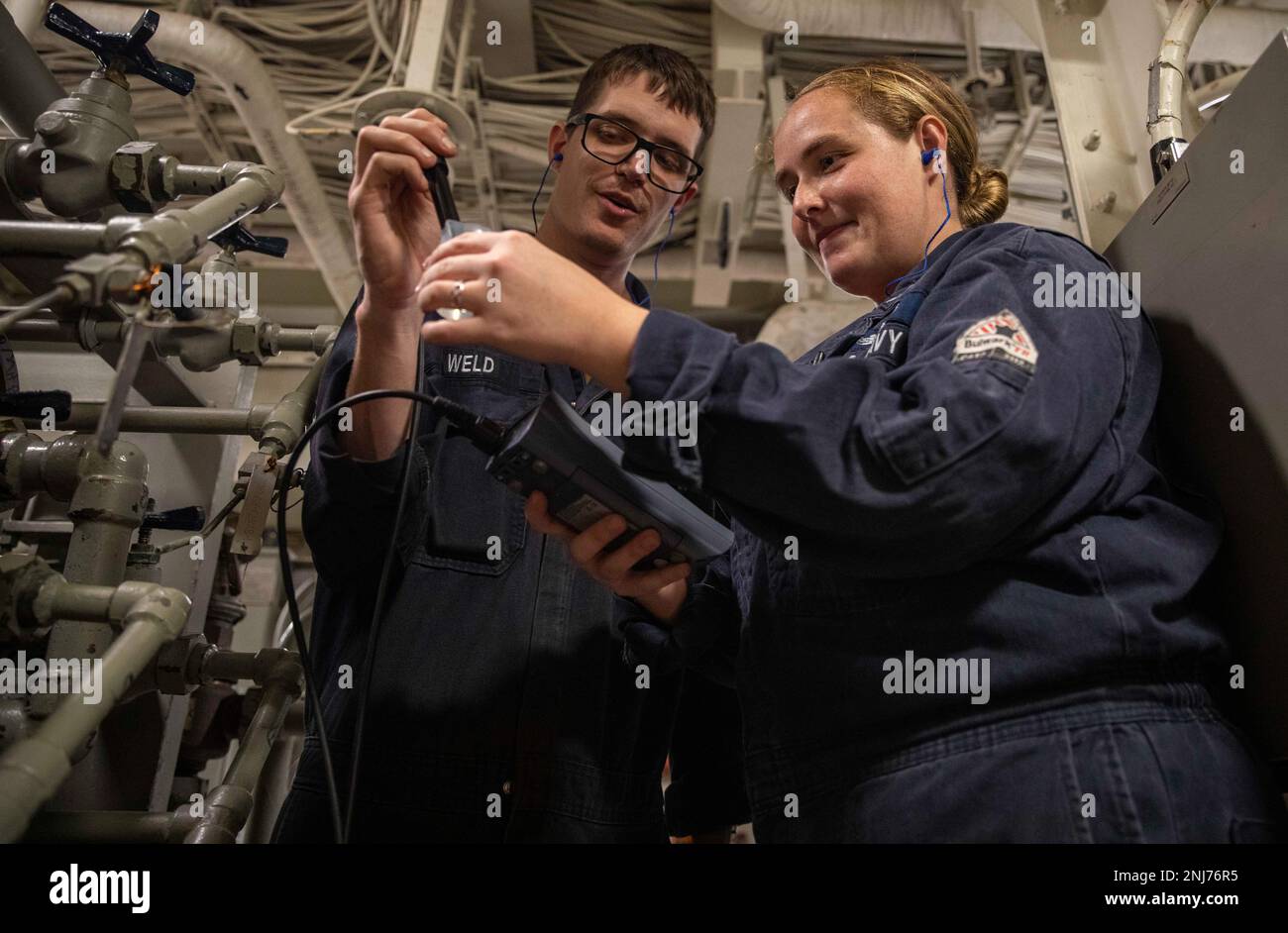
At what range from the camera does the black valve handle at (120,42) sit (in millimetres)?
1058

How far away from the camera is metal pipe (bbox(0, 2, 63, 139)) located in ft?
3.58

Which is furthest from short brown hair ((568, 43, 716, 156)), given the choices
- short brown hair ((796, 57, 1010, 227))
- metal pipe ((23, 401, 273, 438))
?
metal pipe ((23, 401, 273, 438))

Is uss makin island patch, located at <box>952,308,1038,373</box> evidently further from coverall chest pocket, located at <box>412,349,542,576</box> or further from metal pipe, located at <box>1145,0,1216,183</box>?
metal pipe, located at <box>1145,0,1216,183</box>

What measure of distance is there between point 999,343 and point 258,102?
2.13m

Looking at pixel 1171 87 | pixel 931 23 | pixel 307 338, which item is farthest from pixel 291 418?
pixel 931 23

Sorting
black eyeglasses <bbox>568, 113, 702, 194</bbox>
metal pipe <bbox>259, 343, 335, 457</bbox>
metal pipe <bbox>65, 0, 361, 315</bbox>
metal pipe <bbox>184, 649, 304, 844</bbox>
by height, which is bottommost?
metal pipe <bbox>184, 649, 304, 844</bbox>

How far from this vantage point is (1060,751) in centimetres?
67

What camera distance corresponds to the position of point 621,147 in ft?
4.45

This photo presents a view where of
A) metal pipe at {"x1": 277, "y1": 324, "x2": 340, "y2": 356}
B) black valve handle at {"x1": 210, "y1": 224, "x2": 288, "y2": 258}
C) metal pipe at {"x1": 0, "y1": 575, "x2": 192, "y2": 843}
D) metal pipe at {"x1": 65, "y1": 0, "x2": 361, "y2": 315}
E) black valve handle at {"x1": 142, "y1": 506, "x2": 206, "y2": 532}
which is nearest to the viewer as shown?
metal pipe at {"x1": 0, "y1": 575, "x2": 192, "y2": 843}

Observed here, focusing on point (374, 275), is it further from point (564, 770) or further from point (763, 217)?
point (763, 217)

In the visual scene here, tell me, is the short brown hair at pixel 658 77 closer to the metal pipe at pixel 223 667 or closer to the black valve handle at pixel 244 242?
the black valve handle at pixel 244 242

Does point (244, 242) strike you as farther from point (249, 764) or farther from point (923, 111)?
point (923, 111)

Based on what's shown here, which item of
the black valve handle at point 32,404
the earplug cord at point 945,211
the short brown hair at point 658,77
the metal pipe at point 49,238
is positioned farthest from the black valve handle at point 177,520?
the earplug cord at point 945,211
